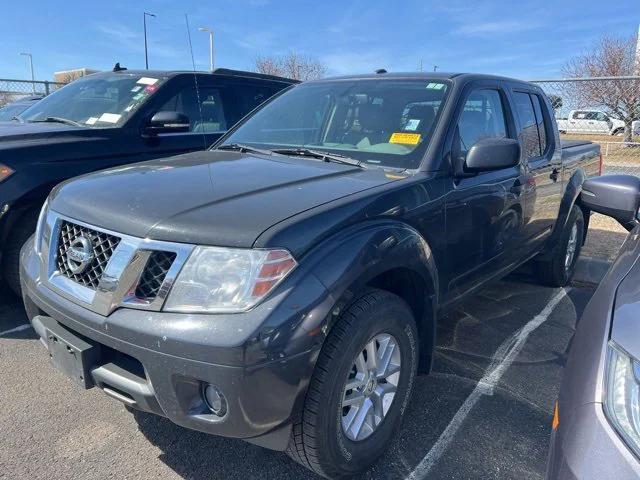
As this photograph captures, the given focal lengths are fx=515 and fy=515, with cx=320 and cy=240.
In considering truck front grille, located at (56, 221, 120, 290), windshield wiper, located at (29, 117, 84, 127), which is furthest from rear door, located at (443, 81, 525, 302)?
windshield wiper, located at (29, 117, 84, 127)

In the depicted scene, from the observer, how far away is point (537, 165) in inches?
154

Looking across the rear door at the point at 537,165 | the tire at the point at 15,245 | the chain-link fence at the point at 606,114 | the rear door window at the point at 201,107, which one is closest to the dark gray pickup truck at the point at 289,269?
the rear door at the point at 537,165

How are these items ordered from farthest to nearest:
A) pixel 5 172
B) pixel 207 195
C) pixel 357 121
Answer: pixel 5 172, pixel 357 121, pixel 207 195

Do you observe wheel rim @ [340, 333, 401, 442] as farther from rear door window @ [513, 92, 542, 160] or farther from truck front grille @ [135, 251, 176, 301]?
rear door window @ [513, 92, 542, 160]

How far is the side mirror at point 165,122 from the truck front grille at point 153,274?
8.91 ft

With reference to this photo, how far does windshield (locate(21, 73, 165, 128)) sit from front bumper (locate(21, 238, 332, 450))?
299 centimetres

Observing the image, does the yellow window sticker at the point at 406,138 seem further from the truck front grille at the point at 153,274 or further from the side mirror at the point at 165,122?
the side mirror at the point at 165,122

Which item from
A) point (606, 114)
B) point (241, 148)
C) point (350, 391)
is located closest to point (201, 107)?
point (241, 148)

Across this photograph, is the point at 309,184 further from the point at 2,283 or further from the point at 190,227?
the point at 2,283

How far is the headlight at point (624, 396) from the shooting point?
1.27 metres

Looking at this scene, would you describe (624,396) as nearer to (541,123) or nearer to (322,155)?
(322,155)

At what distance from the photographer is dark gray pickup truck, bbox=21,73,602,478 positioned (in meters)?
1.80

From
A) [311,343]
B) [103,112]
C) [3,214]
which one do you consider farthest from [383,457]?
[103,112]

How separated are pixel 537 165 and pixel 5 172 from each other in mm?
3774
